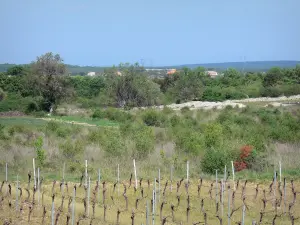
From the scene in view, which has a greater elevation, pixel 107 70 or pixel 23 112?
pixel 107 70

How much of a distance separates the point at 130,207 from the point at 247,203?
3.93 meters

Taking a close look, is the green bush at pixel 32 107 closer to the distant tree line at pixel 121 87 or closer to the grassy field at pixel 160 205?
the distant tree line at pixel 121 87

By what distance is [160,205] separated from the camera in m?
17.8

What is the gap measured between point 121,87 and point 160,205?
4489cm

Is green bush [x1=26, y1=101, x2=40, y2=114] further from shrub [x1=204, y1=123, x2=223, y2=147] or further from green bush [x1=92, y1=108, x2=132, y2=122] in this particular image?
shrub [x1=204, y1=123, x2=223, y2=147]

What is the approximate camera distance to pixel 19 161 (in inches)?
1015

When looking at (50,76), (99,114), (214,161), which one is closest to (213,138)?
(214,161)

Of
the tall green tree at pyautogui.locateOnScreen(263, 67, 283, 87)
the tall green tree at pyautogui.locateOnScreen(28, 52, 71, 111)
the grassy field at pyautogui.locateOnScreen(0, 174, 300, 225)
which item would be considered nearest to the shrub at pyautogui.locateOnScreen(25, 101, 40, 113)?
the tall green tree at pyautogui.locateOnScreen(28, 52, 71, 111)

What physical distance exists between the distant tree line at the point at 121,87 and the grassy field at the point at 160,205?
35311mm

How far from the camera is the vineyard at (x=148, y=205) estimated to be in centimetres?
1537

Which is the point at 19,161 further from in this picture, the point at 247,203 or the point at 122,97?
the point at 122,97

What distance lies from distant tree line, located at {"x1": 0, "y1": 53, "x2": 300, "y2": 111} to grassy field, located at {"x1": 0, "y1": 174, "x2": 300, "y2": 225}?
116ft

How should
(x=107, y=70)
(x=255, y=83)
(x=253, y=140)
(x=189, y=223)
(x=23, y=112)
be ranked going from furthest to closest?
(x=255, y=83) → (x=107, y=70) → (x=23, y=112) → (x=253, y=140) → (x=189, y=223)

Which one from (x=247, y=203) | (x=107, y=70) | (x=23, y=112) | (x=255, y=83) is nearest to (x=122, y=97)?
(x=107, y=70)
